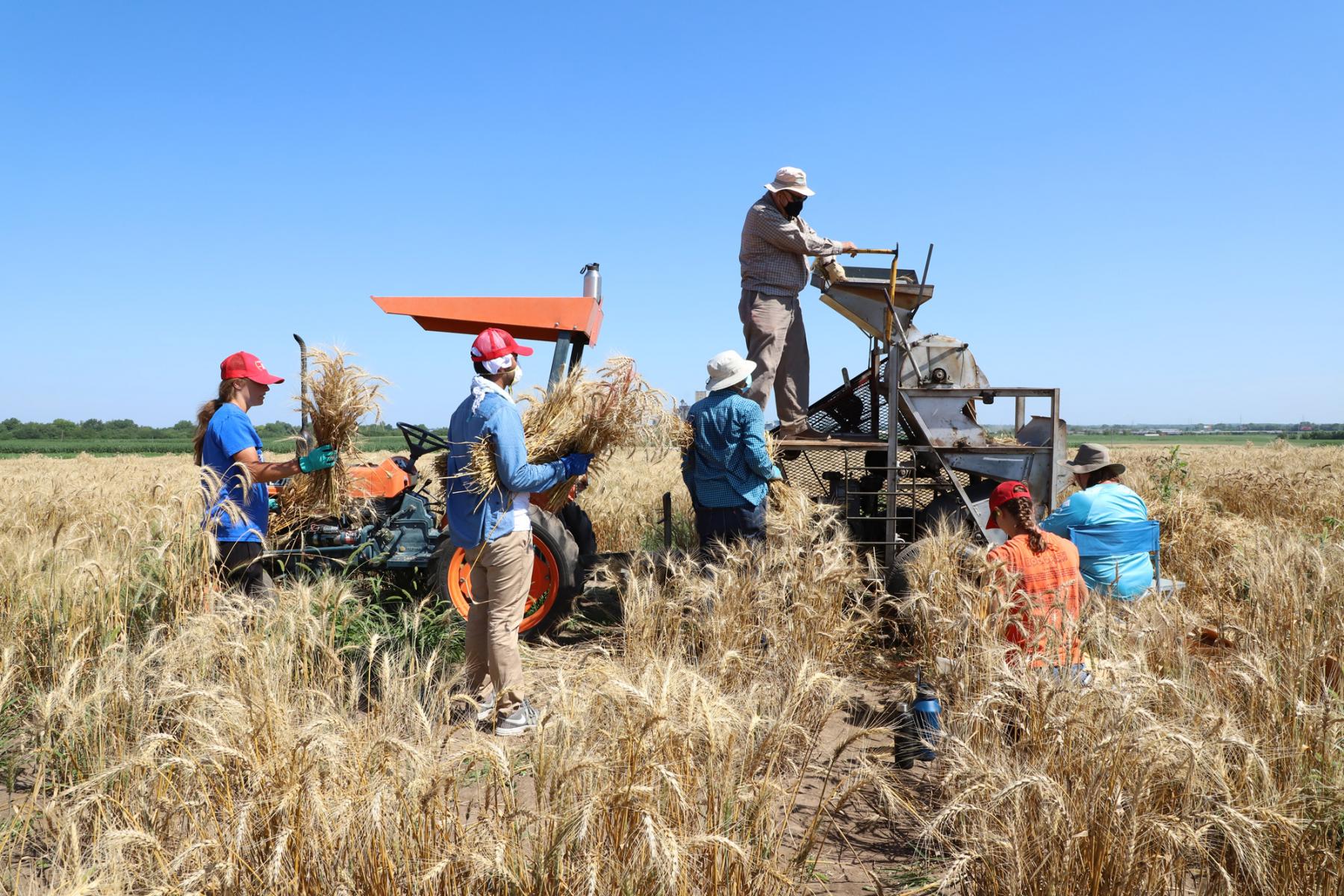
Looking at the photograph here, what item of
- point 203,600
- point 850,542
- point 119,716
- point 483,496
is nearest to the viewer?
point 119,716

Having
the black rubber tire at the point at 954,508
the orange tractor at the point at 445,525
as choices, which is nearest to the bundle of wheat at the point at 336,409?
the orange tractor at the point at 445,525

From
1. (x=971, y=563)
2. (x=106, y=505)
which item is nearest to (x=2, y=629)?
(x=971, y=563)

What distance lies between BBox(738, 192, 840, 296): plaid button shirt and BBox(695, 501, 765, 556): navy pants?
6.00 feet

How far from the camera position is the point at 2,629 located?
12.7ft

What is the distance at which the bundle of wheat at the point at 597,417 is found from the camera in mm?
4746

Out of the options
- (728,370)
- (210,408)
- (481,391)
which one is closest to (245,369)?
(210,408)

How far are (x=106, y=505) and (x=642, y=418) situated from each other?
6.61 meters

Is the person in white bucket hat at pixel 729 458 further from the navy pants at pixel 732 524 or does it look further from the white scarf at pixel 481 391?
the white scarf at pixel 481 391

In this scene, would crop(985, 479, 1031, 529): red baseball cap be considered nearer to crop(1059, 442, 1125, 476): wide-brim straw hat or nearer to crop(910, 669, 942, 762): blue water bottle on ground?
crop(910, 669, 942, 762): blue water bottle on ground

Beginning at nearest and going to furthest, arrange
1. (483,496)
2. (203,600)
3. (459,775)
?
(459,775), (483,496), (203,600)

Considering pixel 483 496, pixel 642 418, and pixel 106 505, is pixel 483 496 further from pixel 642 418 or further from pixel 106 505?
pixel 106 505

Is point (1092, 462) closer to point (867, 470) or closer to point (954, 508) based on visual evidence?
point (954, 508)

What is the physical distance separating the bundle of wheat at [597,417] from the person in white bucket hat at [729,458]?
0.27m

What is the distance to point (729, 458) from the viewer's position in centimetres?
504
